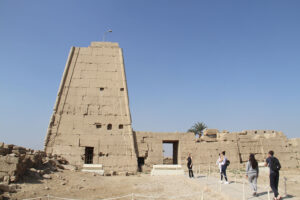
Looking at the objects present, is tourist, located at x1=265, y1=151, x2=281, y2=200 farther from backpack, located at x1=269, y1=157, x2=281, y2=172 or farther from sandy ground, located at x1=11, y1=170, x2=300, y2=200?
sandy ground, located at x1=11, y1=170, x2=300, y2=200

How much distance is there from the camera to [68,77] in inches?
689

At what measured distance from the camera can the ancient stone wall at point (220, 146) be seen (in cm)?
1744

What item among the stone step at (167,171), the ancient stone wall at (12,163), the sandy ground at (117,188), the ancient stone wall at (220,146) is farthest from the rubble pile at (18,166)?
the ancient stone wall at (220,146)

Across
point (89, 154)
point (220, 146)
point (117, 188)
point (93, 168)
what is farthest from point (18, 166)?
point (220, 146)

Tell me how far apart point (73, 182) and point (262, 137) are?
15.7 m

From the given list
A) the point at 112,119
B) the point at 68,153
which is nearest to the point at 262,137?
the point at 112,119

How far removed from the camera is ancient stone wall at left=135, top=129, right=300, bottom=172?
57.2ft

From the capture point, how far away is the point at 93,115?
16.7 meters

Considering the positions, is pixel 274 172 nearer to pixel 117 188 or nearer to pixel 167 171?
pixel 117 188

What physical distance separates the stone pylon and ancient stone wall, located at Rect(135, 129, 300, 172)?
156 centimetres

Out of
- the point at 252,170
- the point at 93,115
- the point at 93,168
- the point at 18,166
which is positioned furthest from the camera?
the point at 93,115

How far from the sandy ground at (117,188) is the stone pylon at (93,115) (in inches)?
118

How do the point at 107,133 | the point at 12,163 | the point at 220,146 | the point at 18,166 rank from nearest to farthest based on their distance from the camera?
the point at 12,163
the point at 18,166
the point at 107,133
the point at 220,146

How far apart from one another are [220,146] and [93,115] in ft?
31.7
